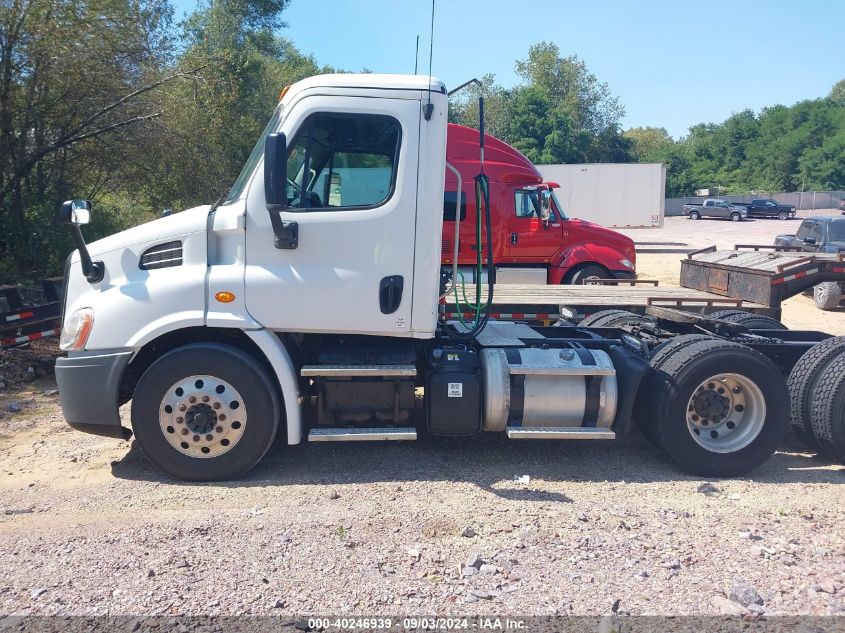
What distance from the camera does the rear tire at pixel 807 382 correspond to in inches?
211

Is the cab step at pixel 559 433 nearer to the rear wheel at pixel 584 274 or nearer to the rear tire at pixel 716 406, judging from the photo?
the rear tire at pixel 716 406

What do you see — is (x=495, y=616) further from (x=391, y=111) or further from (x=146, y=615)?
(x=391, y=111)

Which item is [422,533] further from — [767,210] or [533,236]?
[767,210]

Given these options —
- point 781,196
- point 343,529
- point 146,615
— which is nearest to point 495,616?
point 343,529

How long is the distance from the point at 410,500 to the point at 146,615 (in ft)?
6.15

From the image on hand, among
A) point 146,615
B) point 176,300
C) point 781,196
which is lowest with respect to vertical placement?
point 146,615

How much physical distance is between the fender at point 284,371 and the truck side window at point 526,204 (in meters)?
7.99

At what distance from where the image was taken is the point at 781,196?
68.3 meters

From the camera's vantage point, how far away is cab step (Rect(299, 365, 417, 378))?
495 centimetres

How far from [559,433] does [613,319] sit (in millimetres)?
2220

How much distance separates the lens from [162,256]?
4898 mm

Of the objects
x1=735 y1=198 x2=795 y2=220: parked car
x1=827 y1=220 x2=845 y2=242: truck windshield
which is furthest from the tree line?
x1=735 y1=198 x2=795 y2=220: parked car

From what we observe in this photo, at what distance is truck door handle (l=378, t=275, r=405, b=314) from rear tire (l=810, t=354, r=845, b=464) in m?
3.38

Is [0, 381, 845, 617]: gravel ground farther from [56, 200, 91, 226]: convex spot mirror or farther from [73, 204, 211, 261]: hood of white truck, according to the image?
[56, 200, 91, 226]: convex spot mirror
